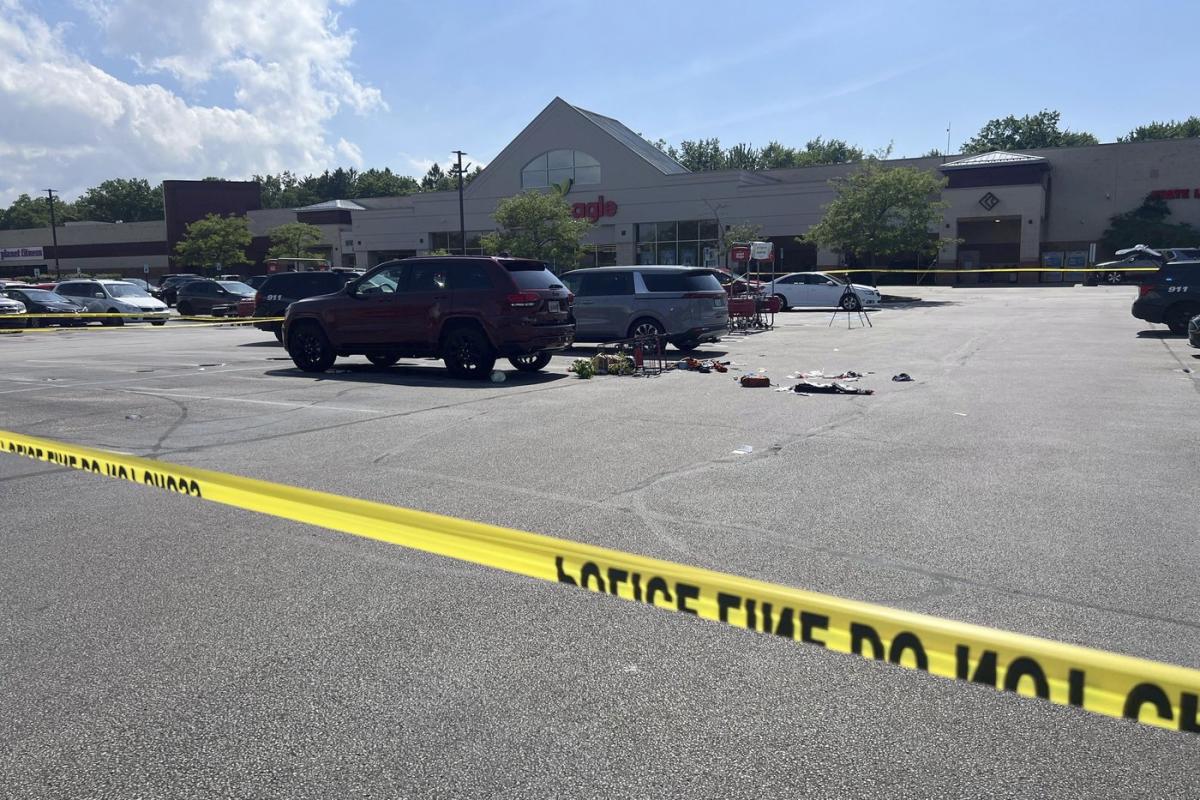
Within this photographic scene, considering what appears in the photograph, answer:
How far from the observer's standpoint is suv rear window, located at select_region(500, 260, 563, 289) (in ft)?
43.6

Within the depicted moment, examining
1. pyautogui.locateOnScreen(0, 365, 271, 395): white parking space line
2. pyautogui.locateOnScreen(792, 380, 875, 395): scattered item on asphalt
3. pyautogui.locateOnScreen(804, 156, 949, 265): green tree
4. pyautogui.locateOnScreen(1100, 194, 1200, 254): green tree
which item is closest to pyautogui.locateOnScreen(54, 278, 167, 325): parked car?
pyautogui.locateOnScreen(0, 365, 271, 395): white parking space line

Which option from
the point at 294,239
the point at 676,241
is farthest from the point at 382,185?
the point at 676,241

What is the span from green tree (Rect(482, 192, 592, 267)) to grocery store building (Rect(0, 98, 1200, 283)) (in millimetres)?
5730

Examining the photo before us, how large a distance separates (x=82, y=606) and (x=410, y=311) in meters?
9.53

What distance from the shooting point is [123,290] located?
32.6 meters

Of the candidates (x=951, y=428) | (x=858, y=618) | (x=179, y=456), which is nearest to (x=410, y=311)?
(x=179, y=456)

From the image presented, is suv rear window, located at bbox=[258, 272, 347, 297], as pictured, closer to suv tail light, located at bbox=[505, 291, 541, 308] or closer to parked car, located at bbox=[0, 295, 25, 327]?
suv tail light, located at bbox=[505, 291, 541, 308]

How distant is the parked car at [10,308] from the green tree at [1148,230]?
59323mm

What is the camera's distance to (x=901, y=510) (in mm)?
5941

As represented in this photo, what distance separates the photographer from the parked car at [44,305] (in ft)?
98.7

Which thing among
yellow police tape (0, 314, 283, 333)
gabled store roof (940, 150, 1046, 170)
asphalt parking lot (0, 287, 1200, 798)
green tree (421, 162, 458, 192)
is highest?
green tree (421, 162, 458, 192)

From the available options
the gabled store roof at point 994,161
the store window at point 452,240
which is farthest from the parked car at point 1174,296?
the store window at point 452,240

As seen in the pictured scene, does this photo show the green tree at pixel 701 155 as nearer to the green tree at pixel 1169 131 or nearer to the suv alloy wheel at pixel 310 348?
the green tree at pixel 1169 131

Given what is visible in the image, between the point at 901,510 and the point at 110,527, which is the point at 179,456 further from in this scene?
the point at 901,510
